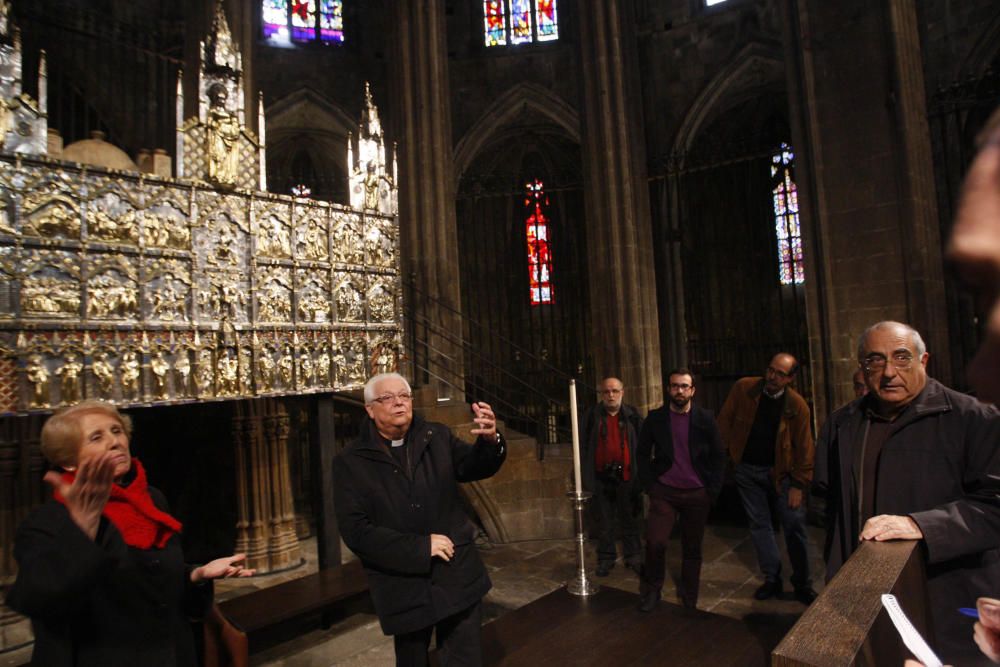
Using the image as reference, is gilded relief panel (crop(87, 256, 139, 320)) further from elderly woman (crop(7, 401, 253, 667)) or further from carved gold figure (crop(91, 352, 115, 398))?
elderly woman (crop(7, 401, 253, 667))

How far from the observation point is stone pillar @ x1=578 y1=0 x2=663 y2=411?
9.47 meters

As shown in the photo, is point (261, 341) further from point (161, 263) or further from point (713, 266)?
point (713, 266)

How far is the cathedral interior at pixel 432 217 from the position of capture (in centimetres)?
353

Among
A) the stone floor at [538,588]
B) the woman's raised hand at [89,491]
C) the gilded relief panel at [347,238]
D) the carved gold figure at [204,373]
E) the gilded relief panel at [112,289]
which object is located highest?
the gilded relief panel at [347,238]

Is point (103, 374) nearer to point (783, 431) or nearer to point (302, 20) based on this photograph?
point (783, 431)

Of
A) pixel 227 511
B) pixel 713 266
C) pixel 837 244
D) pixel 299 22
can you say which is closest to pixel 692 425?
pixel 837 244

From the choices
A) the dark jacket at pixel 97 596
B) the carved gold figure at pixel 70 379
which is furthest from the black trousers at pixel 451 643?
the carved gold figure at pixel 70 379

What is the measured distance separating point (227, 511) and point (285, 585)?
2628mm

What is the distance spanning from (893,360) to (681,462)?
228cm

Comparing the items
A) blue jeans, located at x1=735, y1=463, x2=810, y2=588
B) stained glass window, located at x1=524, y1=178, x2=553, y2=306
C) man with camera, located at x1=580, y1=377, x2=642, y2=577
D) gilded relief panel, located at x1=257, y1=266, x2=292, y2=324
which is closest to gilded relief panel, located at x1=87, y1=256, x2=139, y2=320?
gilded relief panel, located at x1=257, y1=266, x2=292, y2=324

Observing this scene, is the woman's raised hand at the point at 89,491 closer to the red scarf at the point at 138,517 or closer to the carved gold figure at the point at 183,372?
the red scarf at the point at 138,517

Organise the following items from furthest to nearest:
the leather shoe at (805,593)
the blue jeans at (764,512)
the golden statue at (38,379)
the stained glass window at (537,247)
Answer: the stained glass window at (537,247) → the blue jeans at (764,512) → the leather shoe at (805,593) → the golden statue at (38,379)

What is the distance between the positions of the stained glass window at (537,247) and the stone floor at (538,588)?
877 cm

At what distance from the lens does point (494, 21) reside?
13.5 meters
